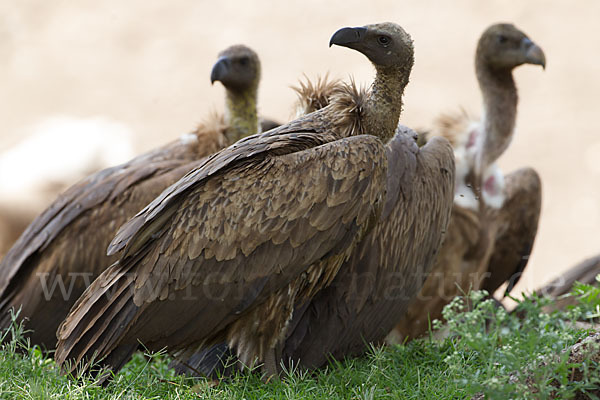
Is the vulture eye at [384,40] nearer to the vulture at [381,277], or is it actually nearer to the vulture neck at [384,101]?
the vulture neck at [384,101]

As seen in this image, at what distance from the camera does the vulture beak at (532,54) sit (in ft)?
24.1

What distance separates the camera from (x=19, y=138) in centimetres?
1245

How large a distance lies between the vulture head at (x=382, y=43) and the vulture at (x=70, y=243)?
5.79 feet

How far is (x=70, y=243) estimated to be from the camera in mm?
5836

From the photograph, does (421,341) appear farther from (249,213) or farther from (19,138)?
(19,138)

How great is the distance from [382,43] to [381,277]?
Result: 4.32ft

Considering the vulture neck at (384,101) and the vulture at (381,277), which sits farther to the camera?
the vulture at (381,277)

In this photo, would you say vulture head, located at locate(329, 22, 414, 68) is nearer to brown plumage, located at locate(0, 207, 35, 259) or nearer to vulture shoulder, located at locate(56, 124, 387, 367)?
vulture shoulder, located at locate(56, 124, 387, 367)

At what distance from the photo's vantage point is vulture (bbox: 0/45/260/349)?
5.68 meters

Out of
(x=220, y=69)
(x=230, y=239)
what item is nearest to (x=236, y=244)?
(x=230, y=239)

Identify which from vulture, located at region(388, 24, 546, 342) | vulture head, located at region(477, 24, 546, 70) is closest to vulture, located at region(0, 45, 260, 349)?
vulture, located at region(388, 24, 546, 342)

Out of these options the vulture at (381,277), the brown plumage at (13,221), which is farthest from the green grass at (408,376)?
the brown plumage at (13,221)

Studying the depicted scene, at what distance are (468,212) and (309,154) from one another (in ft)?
10.3

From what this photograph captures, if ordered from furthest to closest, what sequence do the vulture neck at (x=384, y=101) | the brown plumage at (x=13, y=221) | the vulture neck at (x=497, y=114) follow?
1. the brown plumage at (x=13, y=221)
2. the vulture neck at (x=497, y=114)
3. the vulture neck at (x=384, y=101)
